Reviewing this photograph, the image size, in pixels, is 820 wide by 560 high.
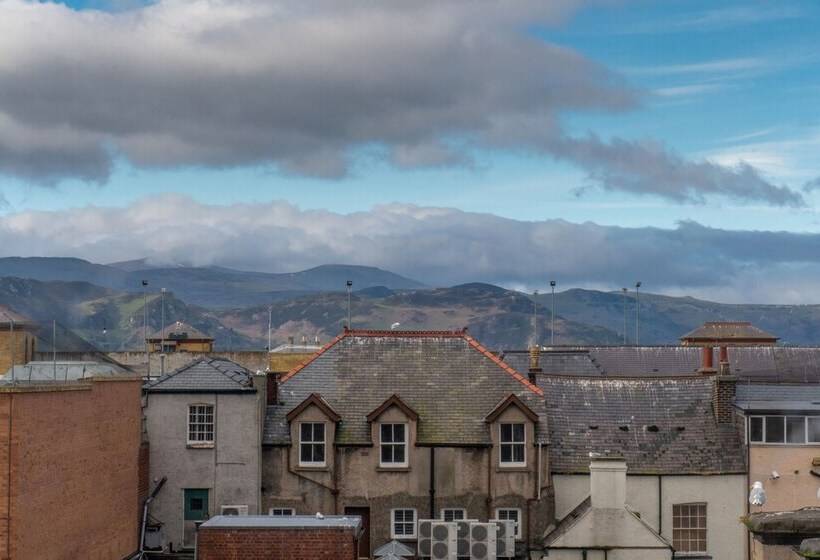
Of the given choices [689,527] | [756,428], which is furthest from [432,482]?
[756,428]

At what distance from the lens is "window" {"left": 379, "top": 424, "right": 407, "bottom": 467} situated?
56.1 meters

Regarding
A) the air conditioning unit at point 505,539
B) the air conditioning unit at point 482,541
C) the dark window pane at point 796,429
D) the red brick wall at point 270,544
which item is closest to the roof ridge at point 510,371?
the air conditioning unit at point 505,539

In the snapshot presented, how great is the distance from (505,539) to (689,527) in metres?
8.88

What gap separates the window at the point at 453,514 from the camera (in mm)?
55688

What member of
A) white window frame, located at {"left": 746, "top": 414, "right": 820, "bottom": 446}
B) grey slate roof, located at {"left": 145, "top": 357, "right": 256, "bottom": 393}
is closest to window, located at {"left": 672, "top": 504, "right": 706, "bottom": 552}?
white window frame, located at {"left": 746, "top": 414, "right": 820, "bottom": 446}

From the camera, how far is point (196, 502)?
5584 cm

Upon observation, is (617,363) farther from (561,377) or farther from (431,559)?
(431,559)

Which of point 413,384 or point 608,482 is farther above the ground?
point 413,384

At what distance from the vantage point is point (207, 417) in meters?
56.0

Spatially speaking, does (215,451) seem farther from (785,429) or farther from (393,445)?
(785,429)

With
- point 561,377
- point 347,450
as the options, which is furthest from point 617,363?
point 347,450

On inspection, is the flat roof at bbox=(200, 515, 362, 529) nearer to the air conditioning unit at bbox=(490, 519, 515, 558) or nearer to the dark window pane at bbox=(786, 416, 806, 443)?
the air conditioning unit at bbox=(490, 519, 515, 558)

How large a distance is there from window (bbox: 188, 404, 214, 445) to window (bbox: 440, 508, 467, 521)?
10628 millimetres

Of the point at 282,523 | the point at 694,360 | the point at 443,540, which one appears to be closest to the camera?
the point at 282,523
